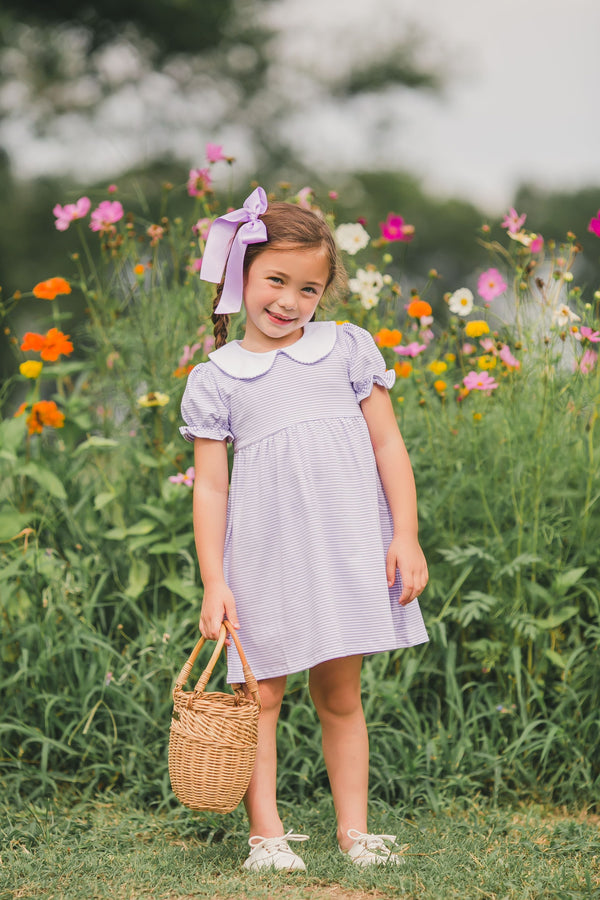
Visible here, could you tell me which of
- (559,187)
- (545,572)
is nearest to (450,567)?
(545,572)

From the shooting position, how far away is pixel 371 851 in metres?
2.15

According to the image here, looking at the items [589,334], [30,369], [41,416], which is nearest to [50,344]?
[30,369]

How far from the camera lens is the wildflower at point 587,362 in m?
2.90

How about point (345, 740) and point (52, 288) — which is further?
point (52, 288)

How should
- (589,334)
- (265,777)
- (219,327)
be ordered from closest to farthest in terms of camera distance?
(265,777)
(219,327)
(589,334)

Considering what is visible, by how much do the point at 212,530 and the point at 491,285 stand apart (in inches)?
→ 58.2

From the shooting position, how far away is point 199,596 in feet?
9.68

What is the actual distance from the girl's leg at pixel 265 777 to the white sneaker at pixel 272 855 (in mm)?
24

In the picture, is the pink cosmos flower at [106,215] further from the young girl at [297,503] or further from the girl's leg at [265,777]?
the girl's leg at [265,777]

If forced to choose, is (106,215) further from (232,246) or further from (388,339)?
(232,246)

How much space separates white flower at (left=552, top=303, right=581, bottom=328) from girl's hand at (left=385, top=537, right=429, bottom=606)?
104cm

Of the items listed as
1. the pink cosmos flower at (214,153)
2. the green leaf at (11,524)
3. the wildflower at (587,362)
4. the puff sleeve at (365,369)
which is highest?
the pink cosmos flower at (214,153)

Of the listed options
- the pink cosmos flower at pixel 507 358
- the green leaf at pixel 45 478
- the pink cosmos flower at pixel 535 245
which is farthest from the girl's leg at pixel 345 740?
the pink cosmos flower at pixel 535 245

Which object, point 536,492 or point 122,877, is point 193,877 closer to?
point 122,877
